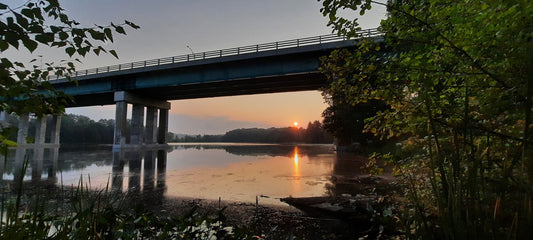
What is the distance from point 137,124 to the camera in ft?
138

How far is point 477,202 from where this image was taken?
4.90ft

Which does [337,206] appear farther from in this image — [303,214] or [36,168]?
[36,168]

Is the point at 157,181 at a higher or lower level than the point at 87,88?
lower

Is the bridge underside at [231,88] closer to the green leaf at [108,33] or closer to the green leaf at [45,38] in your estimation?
the green leaf at [108,33]

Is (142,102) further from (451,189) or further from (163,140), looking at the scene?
(451,189)

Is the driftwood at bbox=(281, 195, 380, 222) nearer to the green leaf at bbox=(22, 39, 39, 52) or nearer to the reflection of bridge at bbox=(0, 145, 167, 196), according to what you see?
the reflection of bridge at bbox=(0, 145, 167, 196)

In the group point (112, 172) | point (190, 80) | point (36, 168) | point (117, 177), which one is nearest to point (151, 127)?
point (190, 80)

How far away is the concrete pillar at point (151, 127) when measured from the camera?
46200 millimetres

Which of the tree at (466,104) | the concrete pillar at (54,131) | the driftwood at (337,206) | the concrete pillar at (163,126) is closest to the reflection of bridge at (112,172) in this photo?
the tree at (466,104)

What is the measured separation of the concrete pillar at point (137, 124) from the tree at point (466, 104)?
4433 centimetres

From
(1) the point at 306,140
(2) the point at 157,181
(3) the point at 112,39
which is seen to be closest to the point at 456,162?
(3) the point at 112,39

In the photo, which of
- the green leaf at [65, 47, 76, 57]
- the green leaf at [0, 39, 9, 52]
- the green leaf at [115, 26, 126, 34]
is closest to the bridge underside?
the green leaf at [115, 26, 126, 34]

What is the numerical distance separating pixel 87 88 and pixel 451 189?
50.7 meters

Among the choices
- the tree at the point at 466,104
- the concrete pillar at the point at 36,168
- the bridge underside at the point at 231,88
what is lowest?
the concrete pillar at the point at 36,168
